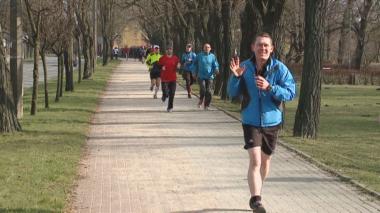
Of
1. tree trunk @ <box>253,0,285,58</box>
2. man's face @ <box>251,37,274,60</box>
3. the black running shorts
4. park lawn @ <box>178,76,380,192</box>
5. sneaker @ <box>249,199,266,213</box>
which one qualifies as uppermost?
tree trunk @ <box>253,0,285,58</box>

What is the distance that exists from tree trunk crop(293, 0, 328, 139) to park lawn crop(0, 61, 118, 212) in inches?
171

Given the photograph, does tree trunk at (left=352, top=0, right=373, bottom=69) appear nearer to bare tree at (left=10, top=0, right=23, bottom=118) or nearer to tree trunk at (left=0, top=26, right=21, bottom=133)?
bare tree at (left=10, top=0, right=23, bottom=118)

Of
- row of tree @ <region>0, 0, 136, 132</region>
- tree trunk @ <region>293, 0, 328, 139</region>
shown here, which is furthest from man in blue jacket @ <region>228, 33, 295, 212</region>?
row of tree @ <region>0, 0, 136, 132</region>

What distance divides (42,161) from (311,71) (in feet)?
19.6

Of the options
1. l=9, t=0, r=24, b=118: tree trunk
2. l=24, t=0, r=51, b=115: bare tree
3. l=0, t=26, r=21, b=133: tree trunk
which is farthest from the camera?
Answer: l=24, t=0, r=51, b=115: bare tree

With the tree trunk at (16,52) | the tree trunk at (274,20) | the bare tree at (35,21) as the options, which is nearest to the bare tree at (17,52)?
the tree trunk at (16,52)

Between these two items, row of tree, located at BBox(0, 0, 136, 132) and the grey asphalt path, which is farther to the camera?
row of tree, located at BBox(0, 0, 136, 132)

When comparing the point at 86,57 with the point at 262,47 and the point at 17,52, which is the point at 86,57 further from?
the point at 262,47

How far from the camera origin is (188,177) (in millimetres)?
9297

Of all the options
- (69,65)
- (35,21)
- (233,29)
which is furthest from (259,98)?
(233,29)

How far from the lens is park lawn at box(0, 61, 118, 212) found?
7453 millimetres

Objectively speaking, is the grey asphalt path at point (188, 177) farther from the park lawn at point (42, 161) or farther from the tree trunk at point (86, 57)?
the tree trunk at point (86, 57)

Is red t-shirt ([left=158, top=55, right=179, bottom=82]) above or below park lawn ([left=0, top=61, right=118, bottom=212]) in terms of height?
above

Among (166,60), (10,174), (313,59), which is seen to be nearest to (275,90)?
(10,174)
